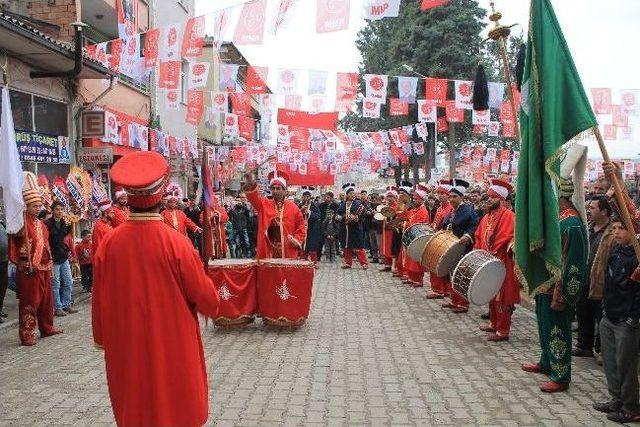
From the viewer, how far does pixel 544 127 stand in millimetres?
5020

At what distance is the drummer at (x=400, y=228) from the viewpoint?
14805 mm

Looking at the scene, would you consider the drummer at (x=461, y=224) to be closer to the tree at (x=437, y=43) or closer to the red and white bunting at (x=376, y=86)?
the red and white bunting at (x=376, y=86)

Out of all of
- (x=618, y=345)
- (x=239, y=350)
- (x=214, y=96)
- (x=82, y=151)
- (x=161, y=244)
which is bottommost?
(x=239, y=350)

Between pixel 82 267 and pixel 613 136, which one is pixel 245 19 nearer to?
pixel 82 267

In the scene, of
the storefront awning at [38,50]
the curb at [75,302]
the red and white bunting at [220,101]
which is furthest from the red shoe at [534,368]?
the red and white bunting at [220,101]

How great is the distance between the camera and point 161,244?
12.0ft

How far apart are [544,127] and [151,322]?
340cm

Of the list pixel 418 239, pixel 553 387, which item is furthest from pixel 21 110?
pixel 553 387

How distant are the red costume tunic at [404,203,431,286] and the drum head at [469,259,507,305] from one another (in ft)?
17.4

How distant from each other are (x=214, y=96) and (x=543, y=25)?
51.7 feet

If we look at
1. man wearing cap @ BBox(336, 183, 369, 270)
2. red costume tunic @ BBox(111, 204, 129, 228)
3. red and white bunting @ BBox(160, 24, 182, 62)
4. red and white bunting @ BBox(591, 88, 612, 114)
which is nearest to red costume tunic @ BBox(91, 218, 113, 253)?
red costume tunic @ BBox(111, 204, 129, 228)

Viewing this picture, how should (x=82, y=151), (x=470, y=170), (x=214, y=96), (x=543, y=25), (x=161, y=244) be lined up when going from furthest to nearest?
1. (x=470, y=170)
2. (x=214, y=96)
3. (x=82, y=151)
4. (x=543, y=25)
5. (x=161, y=244)

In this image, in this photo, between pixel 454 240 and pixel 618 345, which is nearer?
pixel 618 345

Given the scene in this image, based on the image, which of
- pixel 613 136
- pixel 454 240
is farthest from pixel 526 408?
pixel 613 136
